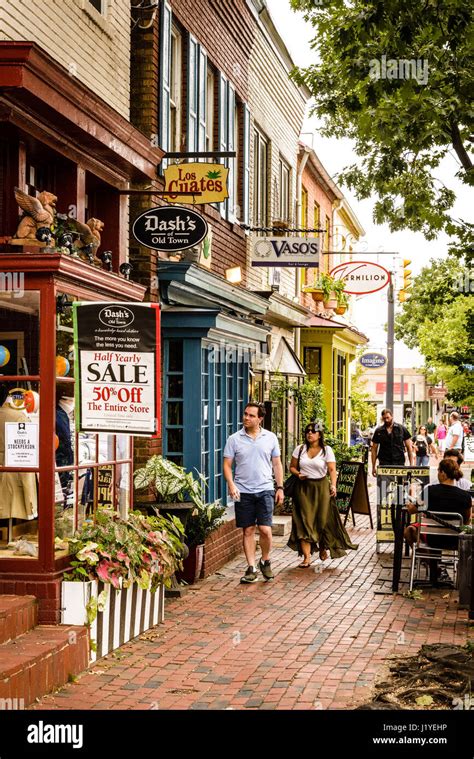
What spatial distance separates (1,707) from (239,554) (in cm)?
825

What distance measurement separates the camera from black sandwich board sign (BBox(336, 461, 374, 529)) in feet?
58.0

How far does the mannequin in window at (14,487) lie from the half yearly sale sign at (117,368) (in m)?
0.53

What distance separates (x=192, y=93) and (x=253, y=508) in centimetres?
532

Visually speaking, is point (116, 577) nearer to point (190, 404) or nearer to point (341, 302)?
point (190, 404)

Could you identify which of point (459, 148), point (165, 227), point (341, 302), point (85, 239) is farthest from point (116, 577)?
point (341, 302)

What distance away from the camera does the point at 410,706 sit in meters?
7.17

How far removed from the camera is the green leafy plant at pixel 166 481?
11.8 metres

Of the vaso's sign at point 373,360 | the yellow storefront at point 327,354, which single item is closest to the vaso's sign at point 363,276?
the yellow storefront at point 327,354

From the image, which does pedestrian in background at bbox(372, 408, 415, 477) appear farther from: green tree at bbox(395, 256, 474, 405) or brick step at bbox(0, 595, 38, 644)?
brick step at bbox(0, 595, 38, 644)

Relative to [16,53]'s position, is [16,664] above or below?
below

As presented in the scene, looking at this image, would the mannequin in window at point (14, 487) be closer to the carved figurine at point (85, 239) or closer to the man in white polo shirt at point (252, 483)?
the carved figurine at point (85, 239)

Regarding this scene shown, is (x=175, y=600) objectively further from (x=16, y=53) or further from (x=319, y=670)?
(x=16, y=53)

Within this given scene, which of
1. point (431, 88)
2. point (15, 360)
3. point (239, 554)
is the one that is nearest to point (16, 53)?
point (15, 360)

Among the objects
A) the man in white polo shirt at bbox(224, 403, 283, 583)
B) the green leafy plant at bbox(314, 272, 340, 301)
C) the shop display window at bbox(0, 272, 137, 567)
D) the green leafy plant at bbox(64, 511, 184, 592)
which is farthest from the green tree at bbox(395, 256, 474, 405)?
the shop display window at bbox(0, 272, 137, 567)
